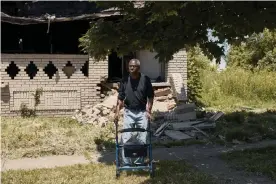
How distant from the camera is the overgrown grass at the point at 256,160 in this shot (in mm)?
6640

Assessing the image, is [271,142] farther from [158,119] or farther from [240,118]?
[158,119]

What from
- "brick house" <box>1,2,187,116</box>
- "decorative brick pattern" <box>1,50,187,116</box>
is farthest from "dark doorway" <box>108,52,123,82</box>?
"decorative brick pattern" <box>1,50,187,116</box>

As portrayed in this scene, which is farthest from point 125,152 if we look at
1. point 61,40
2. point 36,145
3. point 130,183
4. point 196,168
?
point 61,40

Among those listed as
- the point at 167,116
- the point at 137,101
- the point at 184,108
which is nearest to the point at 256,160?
the point at 137,101

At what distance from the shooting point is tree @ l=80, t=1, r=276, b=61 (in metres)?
4.57

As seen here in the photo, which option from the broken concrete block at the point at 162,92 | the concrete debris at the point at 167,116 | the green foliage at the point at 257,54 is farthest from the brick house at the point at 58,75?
the green foliage at the point at 257,54

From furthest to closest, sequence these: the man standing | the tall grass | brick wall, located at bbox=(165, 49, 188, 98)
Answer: the tall grass < brick wall, located at bbox=(165, 49, 188, 98) < the man standing

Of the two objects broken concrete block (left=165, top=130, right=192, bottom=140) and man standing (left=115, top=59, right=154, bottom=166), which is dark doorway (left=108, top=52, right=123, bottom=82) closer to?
broken concrete block (left=165, top=130, right=192, bottom=140)

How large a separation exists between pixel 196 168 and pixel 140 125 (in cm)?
134

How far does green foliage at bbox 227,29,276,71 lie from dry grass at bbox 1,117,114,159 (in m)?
12.8

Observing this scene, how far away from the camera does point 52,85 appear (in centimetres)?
1207

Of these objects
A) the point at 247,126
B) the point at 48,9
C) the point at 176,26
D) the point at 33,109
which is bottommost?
the point at 247,126

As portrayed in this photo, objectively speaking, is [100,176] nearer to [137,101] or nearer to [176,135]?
[137,101]

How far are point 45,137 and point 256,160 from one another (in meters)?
4.64
